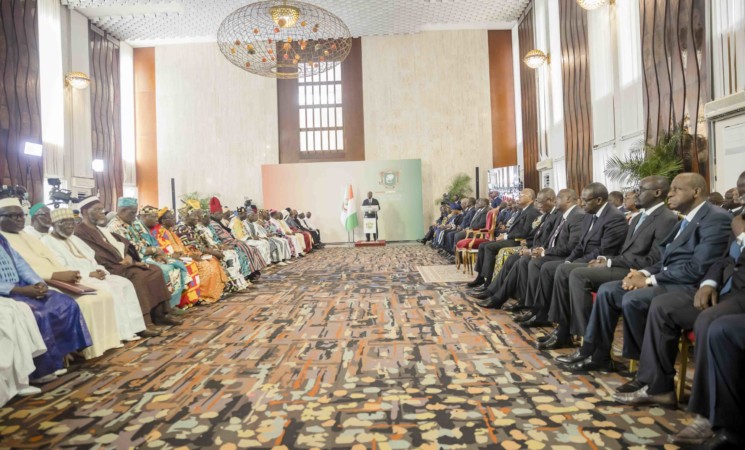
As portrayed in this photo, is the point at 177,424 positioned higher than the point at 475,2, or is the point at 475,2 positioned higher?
the point at 475,2

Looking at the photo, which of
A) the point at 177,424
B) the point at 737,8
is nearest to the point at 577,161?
the point at 737,8

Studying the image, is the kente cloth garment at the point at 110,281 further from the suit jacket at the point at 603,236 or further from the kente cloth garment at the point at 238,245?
the suit jacket at the point at 603,236

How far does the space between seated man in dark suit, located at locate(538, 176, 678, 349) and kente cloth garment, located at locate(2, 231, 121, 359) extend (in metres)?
3.18

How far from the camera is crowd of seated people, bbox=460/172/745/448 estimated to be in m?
2.14

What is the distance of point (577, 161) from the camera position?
10789 millimetres

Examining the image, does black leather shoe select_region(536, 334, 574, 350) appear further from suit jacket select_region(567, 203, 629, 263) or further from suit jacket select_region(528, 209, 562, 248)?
suit jacket select_region(528, 209, 562, 248)

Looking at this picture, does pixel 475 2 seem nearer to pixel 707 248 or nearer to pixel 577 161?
pixel 577 161

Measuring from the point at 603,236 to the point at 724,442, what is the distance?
2.16 m

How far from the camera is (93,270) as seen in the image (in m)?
4.34

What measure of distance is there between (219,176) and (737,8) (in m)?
14.4

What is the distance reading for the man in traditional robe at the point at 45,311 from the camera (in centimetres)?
325

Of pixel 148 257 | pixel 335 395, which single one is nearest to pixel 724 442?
pixel 335 395

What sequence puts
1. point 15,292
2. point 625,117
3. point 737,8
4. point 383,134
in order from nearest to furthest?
point 15,292 < point 737,8 < point 625,117 < point 383,134

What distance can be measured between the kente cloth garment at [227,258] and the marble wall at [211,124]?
9957mm
